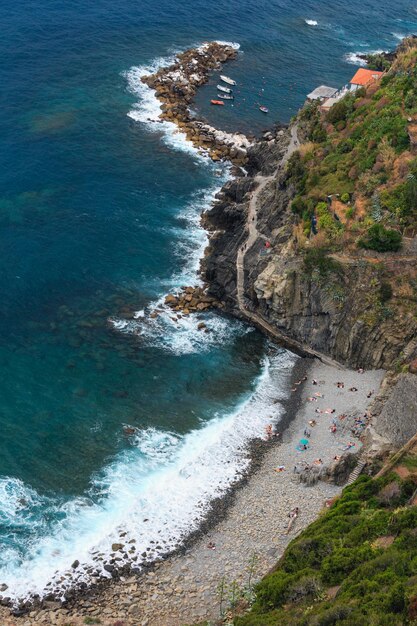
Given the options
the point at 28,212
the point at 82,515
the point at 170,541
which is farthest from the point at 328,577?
the point at 28,212

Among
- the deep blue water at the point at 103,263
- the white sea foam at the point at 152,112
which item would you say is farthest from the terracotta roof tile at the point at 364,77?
the white sea foam at the point at 152,112

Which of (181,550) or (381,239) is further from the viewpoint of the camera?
(381,239)

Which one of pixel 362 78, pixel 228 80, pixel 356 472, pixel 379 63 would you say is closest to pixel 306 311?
pixel 356 472

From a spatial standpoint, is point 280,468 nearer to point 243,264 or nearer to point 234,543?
point 234,543

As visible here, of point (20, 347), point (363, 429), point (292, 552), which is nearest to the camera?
point (292, 552)

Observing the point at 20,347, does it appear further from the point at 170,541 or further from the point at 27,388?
the point at 170,541

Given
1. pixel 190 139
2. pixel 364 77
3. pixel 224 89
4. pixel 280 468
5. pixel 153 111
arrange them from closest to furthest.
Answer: pixel 280 468 < pixel 364 77 < pixel 190 139 < pixel 153 111 < pixel 224 89

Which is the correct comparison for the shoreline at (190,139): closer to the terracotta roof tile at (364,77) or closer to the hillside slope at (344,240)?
the hillside slope at (344,240)
